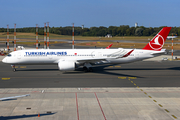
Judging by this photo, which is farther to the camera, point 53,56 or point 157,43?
point 157,43

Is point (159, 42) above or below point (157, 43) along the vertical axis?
above

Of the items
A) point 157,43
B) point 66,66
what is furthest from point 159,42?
point 66,66

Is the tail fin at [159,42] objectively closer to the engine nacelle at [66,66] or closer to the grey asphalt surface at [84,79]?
the grey asphalt surface at [84,79]

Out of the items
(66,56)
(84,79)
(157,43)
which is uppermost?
(157,43)

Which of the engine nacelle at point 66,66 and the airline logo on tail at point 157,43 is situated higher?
the airline logo on tail at point 157,43

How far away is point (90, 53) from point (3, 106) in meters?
17.6

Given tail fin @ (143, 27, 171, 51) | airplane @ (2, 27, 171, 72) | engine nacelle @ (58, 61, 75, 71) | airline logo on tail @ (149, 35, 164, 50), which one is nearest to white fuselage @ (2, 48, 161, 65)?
airplane @ (2, 27, 171, 72)

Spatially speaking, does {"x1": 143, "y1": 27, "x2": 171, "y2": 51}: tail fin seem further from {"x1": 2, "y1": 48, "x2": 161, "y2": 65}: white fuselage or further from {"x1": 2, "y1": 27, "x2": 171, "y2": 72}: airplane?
{"x1": 2, "y1": 48, "x2": 161, "y2": 65}: white fuselage

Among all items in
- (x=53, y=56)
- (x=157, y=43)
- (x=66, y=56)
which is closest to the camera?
(x=53, y=56)

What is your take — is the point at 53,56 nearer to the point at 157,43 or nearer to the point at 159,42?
the point at 157,43

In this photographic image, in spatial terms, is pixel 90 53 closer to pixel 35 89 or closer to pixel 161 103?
pixel 35 89

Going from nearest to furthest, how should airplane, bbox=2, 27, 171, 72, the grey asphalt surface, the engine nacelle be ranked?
1. the grey asphalt surface
2. the engine nacelle
3. airplane, bbox=2, 27, 171, 72

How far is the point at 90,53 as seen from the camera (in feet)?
104

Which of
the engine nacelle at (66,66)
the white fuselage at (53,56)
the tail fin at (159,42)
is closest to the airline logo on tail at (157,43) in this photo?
the tail fin at (159,42)
